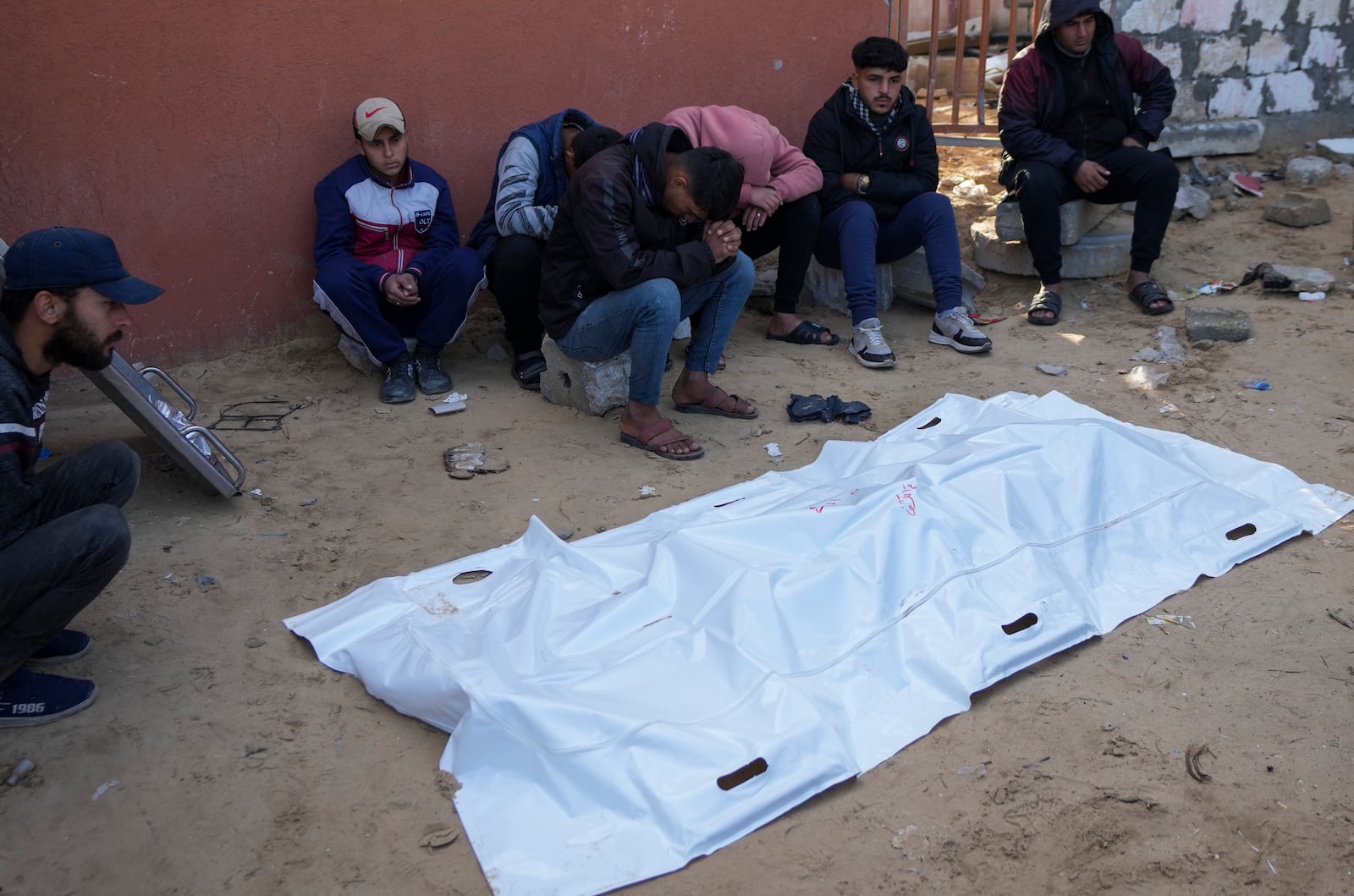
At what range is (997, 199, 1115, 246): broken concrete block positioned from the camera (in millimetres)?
5352

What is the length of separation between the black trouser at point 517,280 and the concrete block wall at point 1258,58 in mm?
4435

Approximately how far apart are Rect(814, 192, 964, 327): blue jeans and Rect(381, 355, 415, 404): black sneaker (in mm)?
2114

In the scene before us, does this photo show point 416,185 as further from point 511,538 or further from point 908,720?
point 908,720

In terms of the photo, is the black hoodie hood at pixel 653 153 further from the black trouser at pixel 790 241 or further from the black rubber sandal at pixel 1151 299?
the black rubber sandal at pixel 1151 299

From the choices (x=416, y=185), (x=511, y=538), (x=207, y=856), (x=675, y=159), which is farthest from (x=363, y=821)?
(x=416, y=185)

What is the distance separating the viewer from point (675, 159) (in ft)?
11.6

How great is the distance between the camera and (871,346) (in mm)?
4719

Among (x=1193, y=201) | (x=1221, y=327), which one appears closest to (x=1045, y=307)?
(x=1221, y=327)

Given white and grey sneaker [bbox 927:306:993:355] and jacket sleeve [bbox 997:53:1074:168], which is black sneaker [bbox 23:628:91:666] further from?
jacket sleeve [bbox 997:53:1074:168]

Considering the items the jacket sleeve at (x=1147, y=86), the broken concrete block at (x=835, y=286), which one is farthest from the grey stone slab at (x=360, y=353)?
the jacket sleeve at (x=1147, y=86)

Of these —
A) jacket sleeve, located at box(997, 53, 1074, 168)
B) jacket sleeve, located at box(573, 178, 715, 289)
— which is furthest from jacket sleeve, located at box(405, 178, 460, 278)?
jacket sleeve, located at box(997, 53, 1074, 168)

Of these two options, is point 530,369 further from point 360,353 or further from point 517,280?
point 360,353

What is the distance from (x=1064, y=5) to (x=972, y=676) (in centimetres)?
399

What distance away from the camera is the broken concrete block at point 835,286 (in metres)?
5.37
